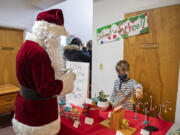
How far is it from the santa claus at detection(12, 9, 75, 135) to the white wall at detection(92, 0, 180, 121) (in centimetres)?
117

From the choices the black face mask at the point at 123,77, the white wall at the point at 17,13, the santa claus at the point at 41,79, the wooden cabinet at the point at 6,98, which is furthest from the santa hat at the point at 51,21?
the white wall at the point at 17,13

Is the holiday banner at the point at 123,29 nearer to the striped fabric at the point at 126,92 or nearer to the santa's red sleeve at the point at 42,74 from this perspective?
the striped fabric at the point at 126,92

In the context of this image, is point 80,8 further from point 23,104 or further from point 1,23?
point 23,104

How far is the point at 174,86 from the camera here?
63.7 inches

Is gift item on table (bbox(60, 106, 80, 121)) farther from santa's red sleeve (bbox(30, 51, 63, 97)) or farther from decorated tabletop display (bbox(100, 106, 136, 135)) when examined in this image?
santa's red sleeve (bbox(30, 51, 63, 97))

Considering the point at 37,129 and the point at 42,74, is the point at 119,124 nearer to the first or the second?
the point at 37,129

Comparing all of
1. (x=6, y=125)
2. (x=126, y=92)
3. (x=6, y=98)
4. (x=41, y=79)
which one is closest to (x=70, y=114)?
(x=41, y=79)

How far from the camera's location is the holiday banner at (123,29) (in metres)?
1.79

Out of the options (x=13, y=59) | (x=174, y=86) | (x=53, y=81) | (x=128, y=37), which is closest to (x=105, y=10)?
(x=128, y=37)

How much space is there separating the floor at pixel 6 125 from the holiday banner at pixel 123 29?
7.56 feet

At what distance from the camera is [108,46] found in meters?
2.17

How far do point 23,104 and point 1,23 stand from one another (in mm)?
2731

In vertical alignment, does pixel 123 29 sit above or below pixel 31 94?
above

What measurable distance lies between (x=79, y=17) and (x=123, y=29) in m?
1.66
